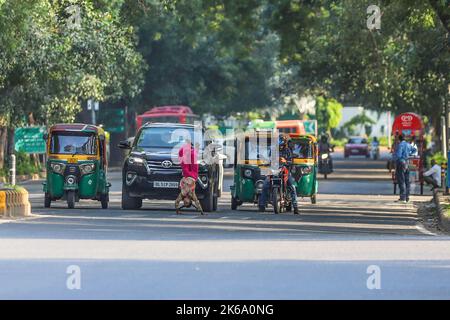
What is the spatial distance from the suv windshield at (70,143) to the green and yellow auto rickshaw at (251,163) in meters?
3.52

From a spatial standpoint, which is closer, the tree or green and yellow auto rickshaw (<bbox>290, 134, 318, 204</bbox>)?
green and yellow auto rickshaw (<bbox>290, 134, 318, 204</bbox>)

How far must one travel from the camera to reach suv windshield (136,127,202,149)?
3416 centimetres

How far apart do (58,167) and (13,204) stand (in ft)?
14.7

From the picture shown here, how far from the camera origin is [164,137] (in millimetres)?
34375

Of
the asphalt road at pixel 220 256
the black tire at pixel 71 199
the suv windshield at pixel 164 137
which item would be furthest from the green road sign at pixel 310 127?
the asphalt road at pixel 220 256

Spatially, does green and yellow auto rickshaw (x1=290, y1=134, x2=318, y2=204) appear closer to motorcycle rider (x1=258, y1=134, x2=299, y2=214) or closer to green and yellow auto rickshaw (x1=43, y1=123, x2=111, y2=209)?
motorcycle rider (x1=258, y1=134, x2=299, y2=214)

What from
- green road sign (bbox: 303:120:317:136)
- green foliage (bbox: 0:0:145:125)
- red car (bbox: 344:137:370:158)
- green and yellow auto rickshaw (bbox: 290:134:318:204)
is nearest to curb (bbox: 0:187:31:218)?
green foliage (bbox: 0:0:145:125)

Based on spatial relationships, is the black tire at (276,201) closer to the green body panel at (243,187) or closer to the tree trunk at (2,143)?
the green body panel at (243,187)

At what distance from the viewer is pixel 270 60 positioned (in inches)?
3962

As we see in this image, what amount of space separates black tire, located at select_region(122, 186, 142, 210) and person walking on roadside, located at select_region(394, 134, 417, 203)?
8.14 meters

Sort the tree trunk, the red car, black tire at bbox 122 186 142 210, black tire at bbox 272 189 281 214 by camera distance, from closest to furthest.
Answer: black tire at bbox 272 189 281 214, black tire at bbox 122 186 142 210, the tree trunk, the red car

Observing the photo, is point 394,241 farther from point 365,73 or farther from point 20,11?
point 365,73
